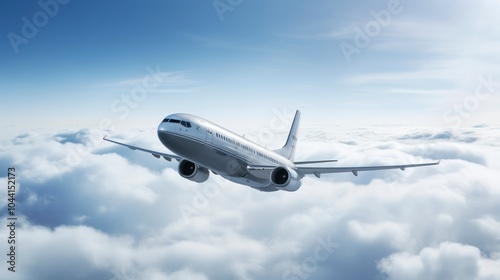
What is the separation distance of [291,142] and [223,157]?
29.5 metres

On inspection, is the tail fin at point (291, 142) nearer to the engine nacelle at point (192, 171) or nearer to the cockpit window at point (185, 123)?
the engine nacelle at point (192, 171)

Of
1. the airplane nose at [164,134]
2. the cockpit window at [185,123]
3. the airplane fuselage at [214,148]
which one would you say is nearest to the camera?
the airplane nose at [164,134]

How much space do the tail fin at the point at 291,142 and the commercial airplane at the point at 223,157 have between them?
1227 cm

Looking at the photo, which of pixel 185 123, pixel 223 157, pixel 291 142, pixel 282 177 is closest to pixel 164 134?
pixel 185 123

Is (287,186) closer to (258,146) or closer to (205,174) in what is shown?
(258,146)

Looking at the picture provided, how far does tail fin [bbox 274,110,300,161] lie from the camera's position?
69625mm

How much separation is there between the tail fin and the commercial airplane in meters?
12.3

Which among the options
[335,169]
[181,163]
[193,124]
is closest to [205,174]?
[181,163]

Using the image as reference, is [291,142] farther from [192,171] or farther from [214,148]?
[214,148]

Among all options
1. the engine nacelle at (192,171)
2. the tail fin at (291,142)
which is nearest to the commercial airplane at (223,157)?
the engine nacelle at (192,171)

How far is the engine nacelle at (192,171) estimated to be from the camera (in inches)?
1966

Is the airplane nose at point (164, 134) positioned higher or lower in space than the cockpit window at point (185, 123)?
lower

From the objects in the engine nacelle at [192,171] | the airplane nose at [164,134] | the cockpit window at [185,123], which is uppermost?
the engine nacelle at [192,171]

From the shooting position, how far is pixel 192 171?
5019 cm
